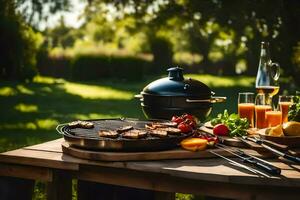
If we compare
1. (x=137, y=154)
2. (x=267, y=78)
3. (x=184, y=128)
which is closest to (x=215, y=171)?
(x=137, y=154)

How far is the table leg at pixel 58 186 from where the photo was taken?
2814 millimetres

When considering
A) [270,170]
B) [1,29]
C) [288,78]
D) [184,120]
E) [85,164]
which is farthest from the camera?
[1,29]

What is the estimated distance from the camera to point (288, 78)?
19281 millimetres

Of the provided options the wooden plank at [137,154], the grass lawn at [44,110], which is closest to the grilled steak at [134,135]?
the wooden plank at [137,154]

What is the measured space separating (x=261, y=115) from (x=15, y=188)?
1.96m

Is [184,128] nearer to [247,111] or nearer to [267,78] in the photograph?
[247,111]

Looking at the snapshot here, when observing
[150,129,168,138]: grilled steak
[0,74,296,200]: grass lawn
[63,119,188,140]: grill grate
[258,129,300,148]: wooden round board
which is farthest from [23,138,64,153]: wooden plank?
[0,74,296,200]: grass lawn

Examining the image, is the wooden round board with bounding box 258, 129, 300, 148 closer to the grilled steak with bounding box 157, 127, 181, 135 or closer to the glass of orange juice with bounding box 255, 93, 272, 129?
the grilled steak with bounding box 157, 127, 181, 135

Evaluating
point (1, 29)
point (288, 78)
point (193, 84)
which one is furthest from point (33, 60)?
point (193, 84)

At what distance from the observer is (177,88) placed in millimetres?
3775

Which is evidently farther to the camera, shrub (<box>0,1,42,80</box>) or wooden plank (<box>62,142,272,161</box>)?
shrub (<box>0,1,42,80</box>)

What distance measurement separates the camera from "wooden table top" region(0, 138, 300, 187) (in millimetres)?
2330

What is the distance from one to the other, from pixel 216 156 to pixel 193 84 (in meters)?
1.13

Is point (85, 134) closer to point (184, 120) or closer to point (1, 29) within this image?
point (184, 120)
